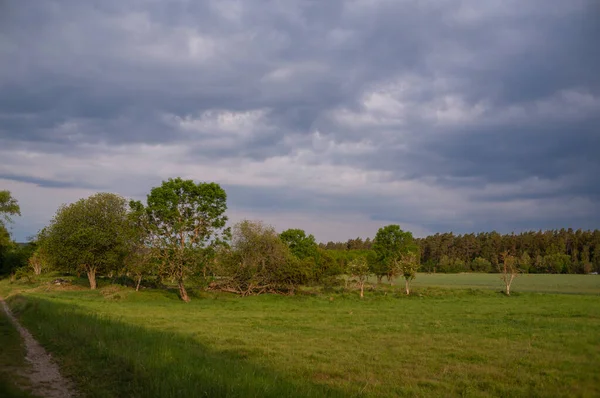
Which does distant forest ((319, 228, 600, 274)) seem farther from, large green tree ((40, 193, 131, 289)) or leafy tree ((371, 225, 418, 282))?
large green tree ((40, 193, 131, 289))

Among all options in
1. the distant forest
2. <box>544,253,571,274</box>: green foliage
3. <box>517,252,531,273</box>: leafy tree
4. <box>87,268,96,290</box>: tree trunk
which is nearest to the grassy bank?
<box>87,268,96,290</box>: tree trunk

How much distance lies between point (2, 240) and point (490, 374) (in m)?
84.2

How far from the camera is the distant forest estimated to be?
120 metres

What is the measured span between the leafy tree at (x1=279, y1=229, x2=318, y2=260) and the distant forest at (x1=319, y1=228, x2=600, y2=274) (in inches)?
1864

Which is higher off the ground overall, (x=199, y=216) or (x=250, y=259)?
(x=199, y=216)

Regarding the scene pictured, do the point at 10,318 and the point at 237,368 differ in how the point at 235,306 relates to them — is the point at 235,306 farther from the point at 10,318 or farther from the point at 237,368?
the point at 237,368

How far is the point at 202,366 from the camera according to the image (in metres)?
11.6

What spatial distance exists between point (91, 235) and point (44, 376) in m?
47.9

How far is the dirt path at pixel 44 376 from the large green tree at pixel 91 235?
38.8m

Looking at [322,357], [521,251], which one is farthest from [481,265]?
[322,357]

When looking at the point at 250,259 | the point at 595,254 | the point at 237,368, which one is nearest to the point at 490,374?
the point at 237,368

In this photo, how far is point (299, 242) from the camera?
296 feet

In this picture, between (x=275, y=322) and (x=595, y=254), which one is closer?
(x=275, y=322)

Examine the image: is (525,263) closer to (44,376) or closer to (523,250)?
(523,250)
